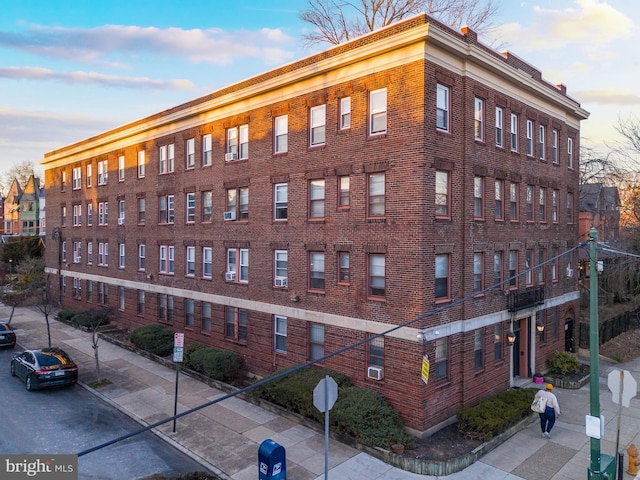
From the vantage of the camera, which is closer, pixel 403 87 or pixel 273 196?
pixel 403 87

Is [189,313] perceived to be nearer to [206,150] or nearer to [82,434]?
[206,150]

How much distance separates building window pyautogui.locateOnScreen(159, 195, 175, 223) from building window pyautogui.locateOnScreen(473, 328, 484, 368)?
16930 millimetres

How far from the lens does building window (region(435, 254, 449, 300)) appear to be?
51.7ft

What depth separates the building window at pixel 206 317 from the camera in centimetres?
2353

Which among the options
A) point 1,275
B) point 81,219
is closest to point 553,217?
point 81,219

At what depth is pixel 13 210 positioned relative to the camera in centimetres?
8781

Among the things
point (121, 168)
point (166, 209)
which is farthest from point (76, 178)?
point (166, 209)

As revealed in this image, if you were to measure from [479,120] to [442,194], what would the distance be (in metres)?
3.69

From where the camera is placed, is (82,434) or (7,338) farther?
(7,338)

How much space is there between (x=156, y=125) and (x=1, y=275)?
39.0m

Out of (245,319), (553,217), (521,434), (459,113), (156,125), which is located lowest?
(521,434)

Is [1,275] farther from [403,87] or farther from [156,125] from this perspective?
[403,87]

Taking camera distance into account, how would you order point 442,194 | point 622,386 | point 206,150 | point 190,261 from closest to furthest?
point 622,386, point 442,194, point 206,150, point 190,261

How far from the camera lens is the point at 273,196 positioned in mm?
19938
